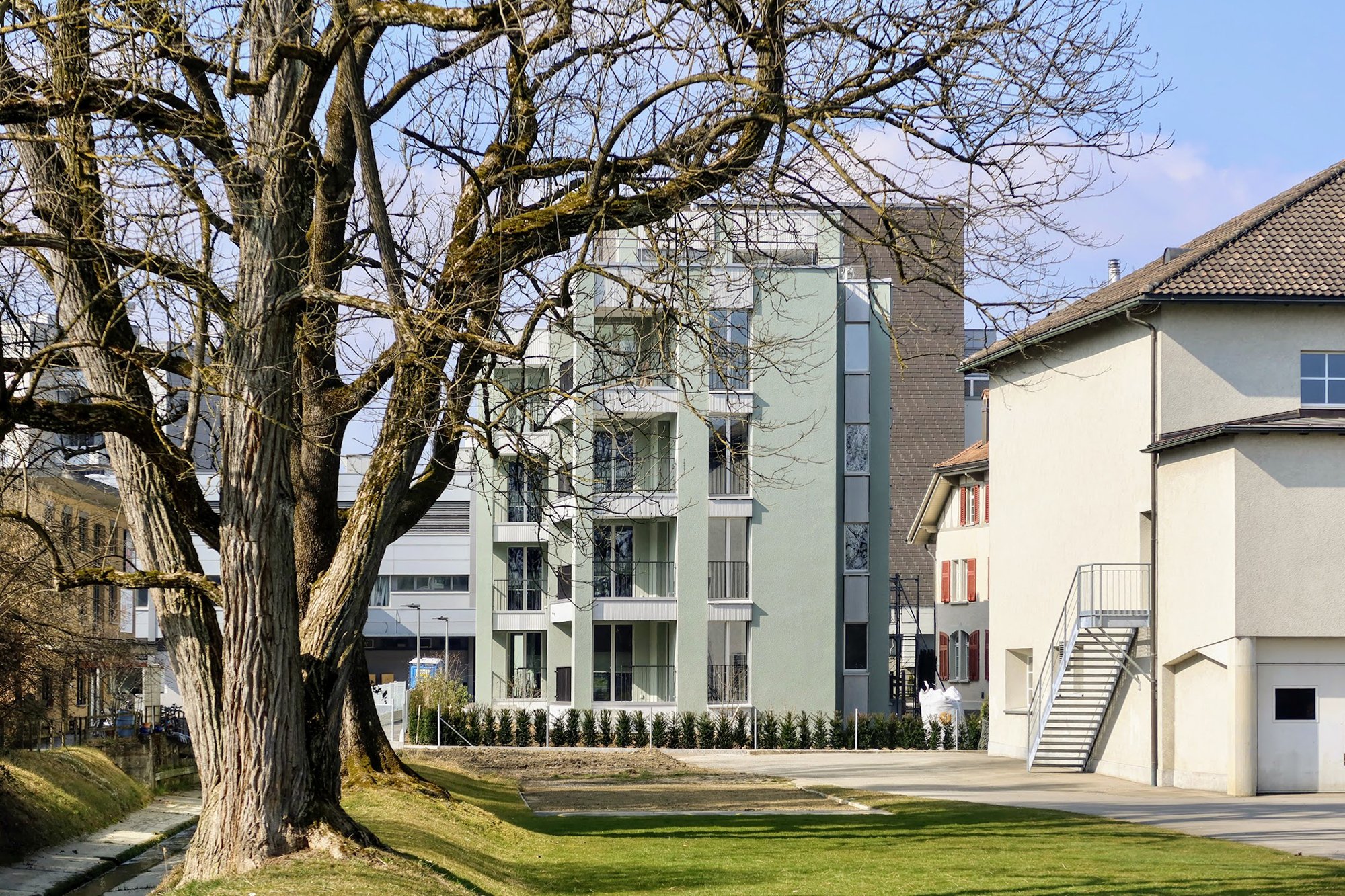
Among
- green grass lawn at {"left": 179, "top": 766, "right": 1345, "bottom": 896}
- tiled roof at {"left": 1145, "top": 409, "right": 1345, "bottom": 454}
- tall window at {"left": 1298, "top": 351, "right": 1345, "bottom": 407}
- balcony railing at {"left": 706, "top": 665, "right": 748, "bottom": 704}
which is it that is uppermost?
tall window at {"left": 1298, "top": 351, "right": 1345, "bottom": 407}

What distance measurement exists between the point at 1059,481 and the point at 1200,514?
6131mm

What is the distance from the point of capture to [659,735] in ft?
128

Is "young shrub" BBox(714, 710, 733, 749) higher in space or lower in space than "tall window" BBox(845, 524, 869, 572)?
lower

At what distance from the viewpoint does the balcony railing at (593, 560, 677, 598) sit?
138 ft

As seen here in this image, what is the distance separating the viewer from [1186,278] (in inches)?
1125

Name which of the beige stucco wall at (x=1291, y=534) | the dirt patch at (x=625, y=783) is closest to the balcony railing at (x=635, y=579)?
the dirt patch at (x=625, y=783)

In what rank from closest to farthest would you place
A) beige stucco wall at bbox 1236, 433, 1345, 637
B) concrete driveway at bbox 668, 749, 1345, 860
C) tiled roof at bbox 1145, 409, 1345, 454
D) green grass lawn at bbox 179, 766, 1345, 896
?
green grass lawn at bbox 179, 766, 1345, 896
concrete driveway at bbox 668, 749, 1345, 860
tiled roof at bbox 1145, 409, 1345, 454
beige stucco wall at bbox 1236, 433, 1345, 637

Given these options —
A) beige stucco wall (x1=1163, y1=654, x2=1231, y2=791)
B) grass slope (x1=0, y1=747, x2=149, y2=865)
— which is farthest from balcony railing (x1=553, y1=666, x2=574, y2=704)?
beige stucco wall (x1=1163, y1=654, x2=1231, y2=791)

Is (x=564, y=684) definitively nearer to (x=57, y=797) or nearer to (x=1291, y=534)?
(x=57, y=797)

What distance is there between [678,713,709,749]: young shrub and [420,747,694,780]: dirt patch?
5.00 ft

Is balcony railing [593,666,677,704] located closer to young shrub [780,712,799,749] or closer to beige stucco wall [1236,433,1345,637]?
young shrub [780,712,799,749]

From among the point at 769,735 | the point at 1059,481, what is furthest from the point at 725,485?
the point at 1059,481

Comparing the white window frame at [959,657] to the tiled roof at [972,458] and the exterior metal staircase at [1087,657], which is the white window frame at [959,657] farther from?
the exterior metal staircase at [1087,657]

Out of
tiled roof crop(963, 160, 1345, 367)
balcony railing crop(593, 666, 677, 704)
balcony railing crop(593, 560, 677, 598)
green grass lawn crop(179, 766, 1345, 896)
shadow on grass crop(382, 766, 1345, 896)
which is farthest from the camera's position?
balcony railing crop(593, 666, 677, 704)
